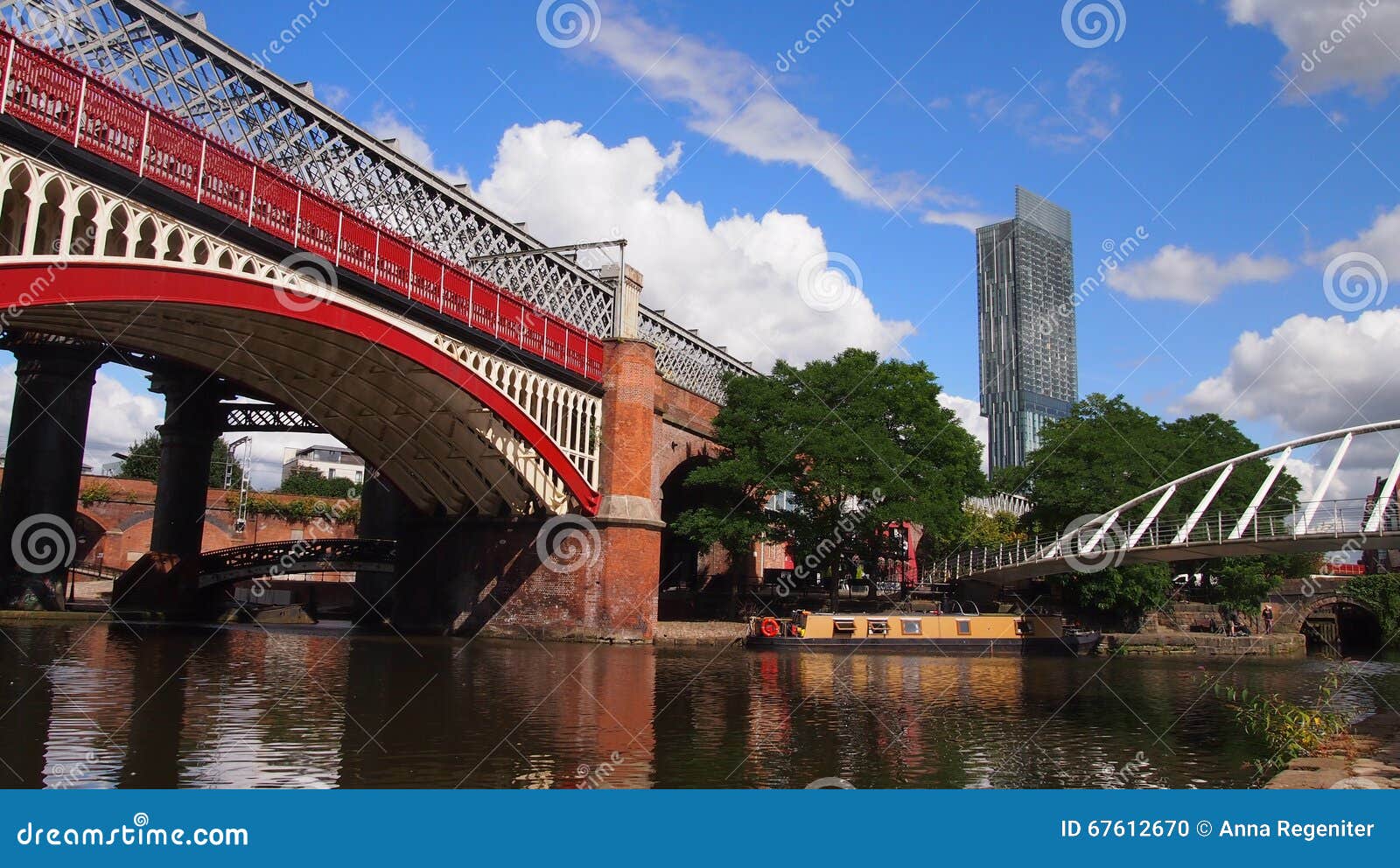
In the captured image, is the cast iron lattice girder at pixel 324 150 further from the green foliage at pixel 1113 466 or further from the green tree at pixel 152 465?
the green tree at pixel 152 465

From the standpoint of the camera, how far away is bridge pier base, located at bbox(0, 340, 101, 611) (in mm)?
33719

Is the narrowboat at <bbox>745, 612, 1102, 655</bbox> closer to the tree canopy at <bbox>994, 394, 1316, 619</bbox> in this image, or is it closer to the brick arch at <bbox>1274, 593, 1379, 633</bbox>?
the tree canopy at <bbox>994, 394, 1316, 619</bbox>

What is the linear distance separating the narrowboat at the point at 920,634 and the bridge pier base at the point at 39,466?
23.5m

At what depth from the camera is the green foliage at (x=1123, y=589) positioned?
4366 centimetres

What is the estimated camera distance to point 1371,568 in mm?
61938

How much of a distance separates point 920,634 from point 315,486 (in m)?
68.0

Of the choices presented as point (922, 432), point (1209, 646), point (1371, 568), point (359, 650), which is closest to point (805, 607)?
point (922, 432)

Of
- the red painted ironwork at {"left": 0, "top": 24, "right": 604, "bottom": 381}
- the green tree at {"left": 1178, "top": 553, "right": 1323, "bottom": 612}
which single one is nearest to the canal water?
the red painted ironwork at {"left": 0, "top": 24, "right": 604, "bottom": 381}

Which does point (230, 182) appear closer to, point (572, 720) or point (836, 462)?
point (572, 720)

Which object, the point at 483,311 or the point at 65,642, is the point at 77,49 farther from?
the point at 65,642

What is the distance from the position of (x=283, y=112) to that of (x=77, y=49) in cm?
688

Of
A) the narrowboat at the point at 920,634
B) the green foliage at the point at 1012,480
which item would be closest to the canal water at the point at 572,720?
the narrowboat at the point at 920,634

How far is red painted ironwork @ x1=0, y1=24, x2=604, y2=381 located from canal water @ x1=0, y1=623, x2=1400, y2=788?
8609mm

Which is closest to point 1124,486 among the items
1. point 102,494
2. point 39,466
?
point 39,466
